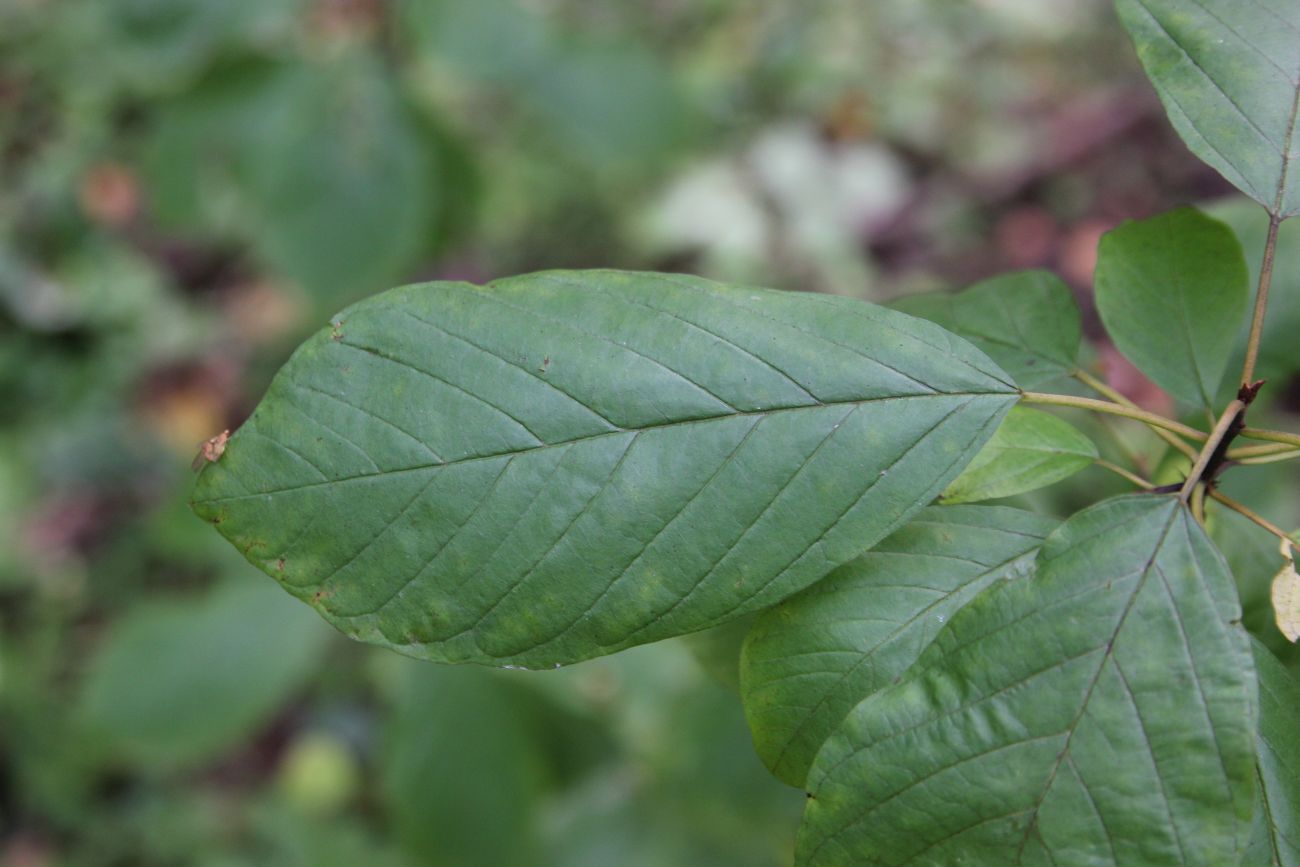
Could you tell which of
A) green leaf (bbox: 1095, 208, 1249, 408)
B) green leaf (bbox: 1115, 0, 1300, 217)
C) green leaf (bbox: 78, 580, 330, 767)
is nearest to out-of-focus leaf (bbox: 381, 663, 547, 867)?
green leaf (bbox: 78, 580, 330, 767)

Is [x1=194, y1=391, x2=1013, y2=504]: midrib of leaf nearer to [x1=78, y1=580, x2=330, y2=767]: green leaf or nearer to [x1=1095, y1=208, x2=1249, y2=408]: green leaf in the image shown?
[x1=1095, y1=208, x2=1249, y2=408]: green leaf

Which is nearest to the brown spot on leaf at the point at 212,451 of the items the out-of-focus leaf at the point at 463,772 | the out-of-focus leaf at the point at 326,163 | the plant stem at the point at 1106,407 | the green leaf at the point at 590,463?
the green leaf at the point at 590,463

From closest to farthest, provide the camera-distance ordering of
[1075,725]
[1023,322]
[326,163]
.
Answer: [1075,725], [1023,322], [326,163]

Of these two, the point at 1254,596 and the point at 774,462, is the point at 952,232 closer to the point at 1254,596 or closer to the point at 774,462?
the point at 1254,596

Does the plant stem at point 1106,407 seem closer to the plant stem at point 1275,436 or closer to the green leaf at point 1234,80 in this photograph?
the plant stem at point 1275,436

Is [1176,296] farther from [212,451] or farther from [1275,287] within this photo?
[212,451]

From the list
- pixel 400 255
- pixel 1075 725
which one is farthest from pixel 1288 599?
pixel 400 255
